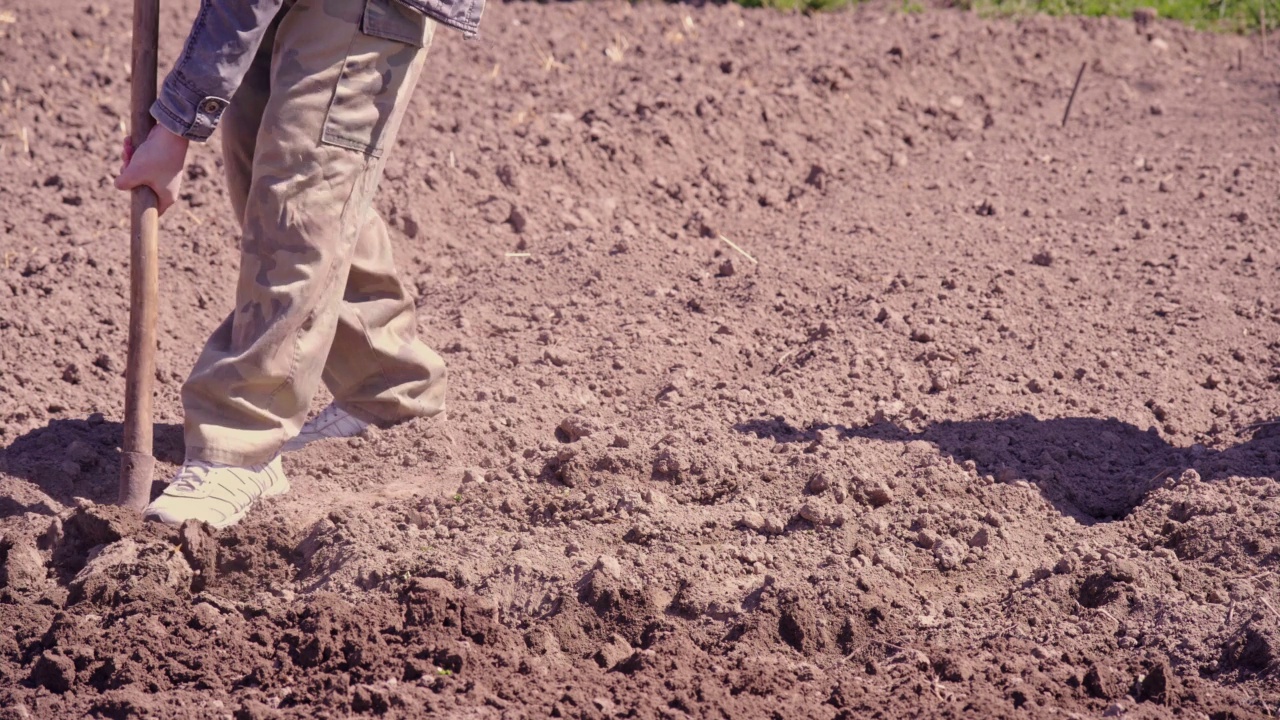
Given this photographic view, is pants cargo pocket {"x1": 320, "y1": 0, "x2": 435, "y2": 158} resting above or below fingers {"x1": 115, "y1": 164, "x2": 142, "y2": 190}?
above

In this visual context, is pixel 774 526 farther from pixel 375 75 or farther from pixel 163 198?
pixel 163 198

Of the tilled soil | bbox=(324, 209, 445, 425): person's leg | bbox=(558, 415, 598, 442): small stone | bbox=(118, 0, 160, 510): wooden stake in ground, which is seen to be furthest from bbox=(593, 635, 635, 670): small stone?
bbox=(118, 0, 160, 510): wooden stake in ground

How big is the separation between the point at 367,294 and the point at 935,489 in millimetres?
1663

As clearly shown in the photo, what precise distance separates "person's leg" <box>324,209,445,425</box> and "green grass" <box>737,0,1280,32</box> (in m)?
4.67

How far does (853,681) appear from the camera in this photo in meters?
2.62

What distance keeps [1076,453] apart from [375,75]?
2.16 meters

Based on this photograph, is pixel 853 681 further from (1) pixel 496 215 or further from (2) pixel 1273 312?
(1) pixel 496 215

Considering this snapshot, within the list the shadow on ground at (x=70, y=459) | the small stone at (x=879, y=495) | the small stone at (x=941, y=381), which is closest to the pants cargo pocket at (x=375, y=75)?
the shadow on ground at (x=70, y=459)

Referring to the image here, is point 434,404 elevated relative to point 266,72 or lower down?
lower down

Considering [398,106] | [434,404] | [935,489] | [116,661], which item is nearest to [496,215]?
[434,404]

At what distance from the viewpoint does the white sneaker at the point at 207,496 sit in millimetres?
3061

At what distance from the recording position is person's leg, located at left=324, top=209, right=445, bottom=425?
3449 millimetres

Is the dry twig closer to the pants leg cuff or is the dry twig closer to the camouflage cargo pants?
the camouflage cargo pants

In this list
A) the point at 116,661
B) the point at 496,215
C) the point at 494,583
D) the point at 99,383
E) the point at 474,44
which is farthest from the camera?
the point at 474,44
